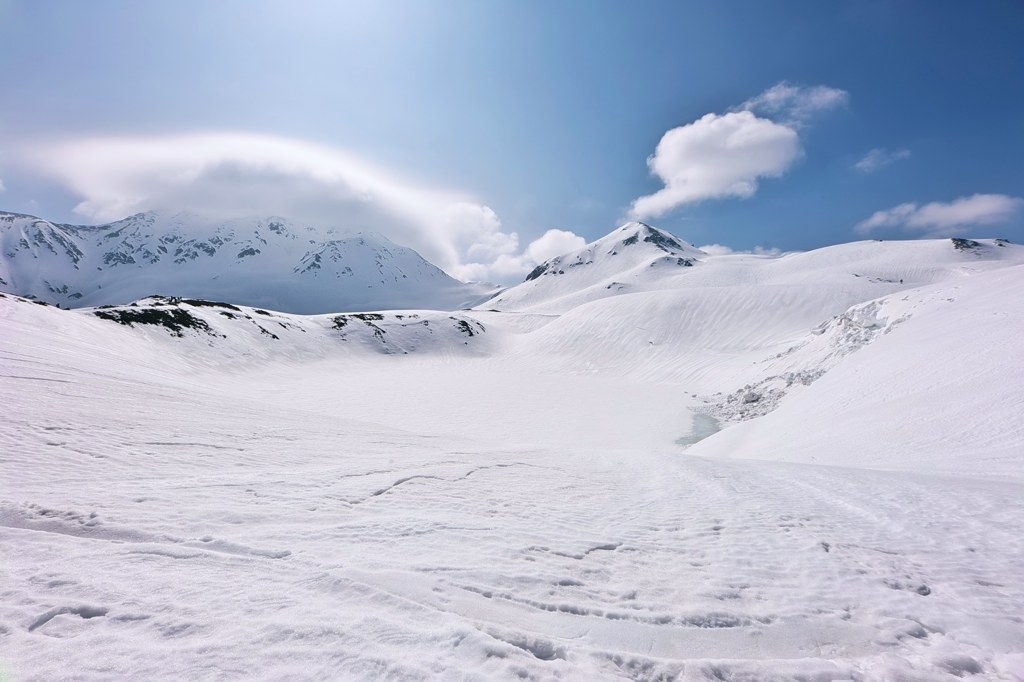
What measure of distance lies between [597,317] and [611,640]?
60.3 meters

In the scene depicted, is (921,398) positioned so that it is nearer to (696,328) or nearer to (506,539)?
(506,539)

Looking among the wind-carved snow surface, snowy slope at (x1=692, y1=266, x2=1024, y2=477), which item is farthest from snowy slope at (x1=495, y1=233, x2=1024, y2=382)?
the wind-carved snow surface

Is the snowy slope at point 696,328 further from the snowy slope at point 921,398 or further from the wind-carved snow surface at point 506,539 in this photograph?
the wind-carved snow surface at point 506,539

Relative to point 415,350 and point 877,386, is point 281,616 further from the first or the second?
point 415,350

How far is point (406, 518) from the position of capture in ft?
20.7

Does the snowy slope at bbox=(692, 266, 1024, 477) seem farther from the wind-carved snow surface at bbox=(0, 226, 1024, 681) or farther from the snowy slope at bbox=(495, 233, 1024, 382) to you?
the snowy slope at bbox=(495, 233, 1024, 382)

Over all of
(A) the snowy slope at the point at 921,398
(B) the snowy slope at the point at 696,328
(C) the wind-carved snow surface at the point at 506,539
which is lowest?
(C) the wind-carved snow surface at the point at 506,539

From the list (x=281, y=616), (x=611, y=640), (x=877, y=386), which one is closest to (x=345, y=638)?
(x=281, y=616)

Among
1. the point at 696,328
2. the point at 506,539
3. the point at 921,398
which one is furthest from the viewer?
the point at 696,328

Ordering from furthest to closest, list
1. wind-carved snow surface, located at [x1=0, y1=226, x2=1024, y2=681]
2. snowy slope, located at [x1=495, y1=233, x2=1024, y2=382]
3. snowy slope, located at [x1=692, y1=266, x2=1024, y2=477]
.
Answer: snowy slope, located at [x1=495, y1=233, x2=1024, y2=382]
snowy slope, located at [x1=692, y1=266, x2=1024, y2=477]
wind-carved snow surface, located at [x1=0, y1=226, x2=1024, y2=681]

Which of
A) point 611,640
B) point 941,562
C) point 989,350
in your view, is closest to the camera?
point 611,640

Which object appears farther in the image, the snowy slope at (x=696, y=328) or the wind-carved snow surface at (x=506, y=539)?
the snowy slope at (x=696, y=328)

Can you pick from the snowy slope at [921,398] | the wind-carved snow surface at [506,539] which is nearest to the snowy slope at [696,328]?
the snowy slope at [921,398]

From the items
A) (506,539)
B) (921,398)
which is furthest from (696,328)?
(506,539)
